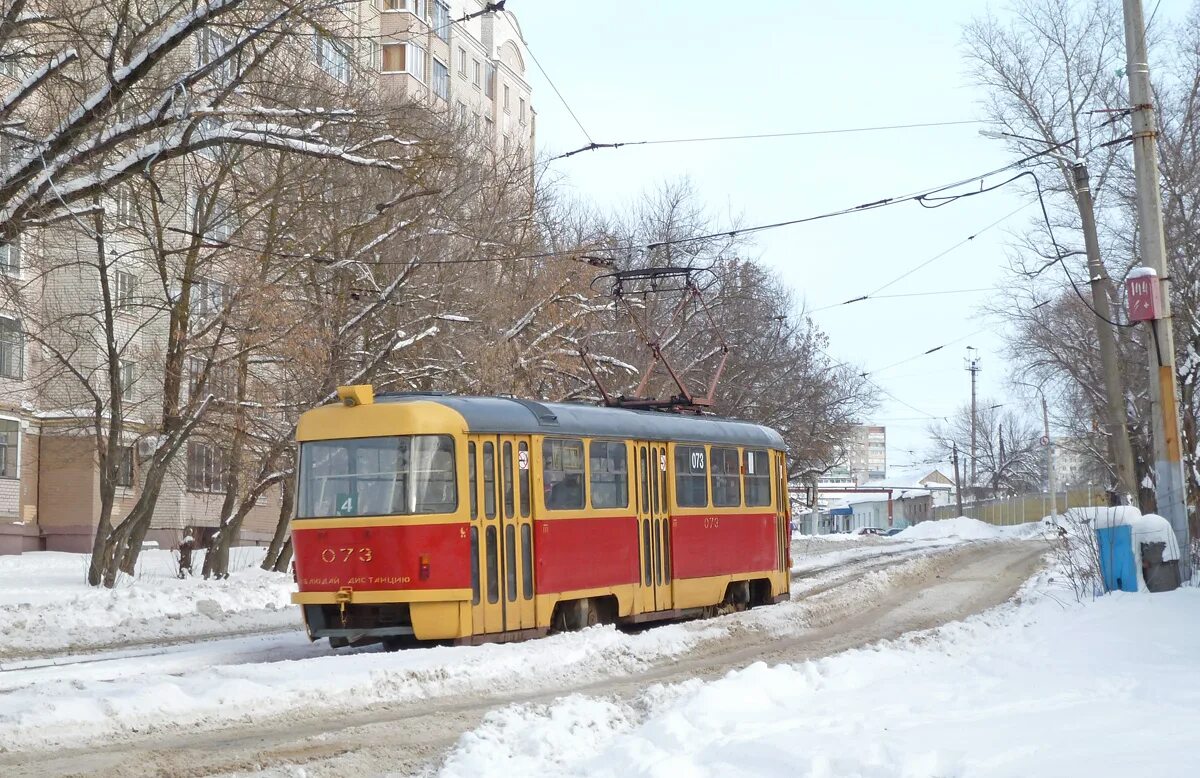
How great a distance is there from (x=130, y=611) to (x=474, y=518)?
7768 mm

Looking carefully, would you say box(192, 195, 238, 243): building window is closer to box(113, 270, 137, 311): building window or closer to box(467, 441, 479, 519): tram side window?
box(113, 270, 137, 311): building window

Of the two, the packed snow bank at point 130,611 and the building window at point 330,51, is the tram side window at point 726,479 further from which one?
the building window at point 330,51

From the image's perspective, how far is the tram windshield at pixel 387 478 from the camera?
1339cm

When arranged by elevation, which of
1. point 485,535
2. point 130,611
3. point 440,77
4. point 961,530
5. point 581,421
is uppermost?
point 440,77

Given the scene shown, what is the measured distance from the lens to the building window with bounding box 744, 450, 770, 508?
65.1 ft

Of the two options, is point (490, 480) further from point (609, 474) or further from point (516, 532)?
point (609, 474)

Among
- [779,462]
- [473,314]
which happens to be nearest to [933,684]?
[779,462]

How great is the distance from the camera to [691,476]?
18.1m

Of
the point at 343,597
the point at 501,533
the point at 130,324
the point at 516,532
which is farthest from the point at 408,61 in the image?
the point at 343,597

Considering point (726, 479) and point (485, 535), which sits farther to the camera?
point (726, 479)

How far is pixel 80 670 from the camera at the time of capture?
1252 cm

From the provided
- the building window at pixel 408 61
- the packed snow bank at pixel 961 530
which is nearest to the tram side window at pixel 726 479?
the building window at pixel 408 61

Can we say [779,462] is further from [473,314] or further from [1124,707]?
[1124,707]

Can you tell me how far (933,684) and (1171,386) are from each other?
7797 mm
